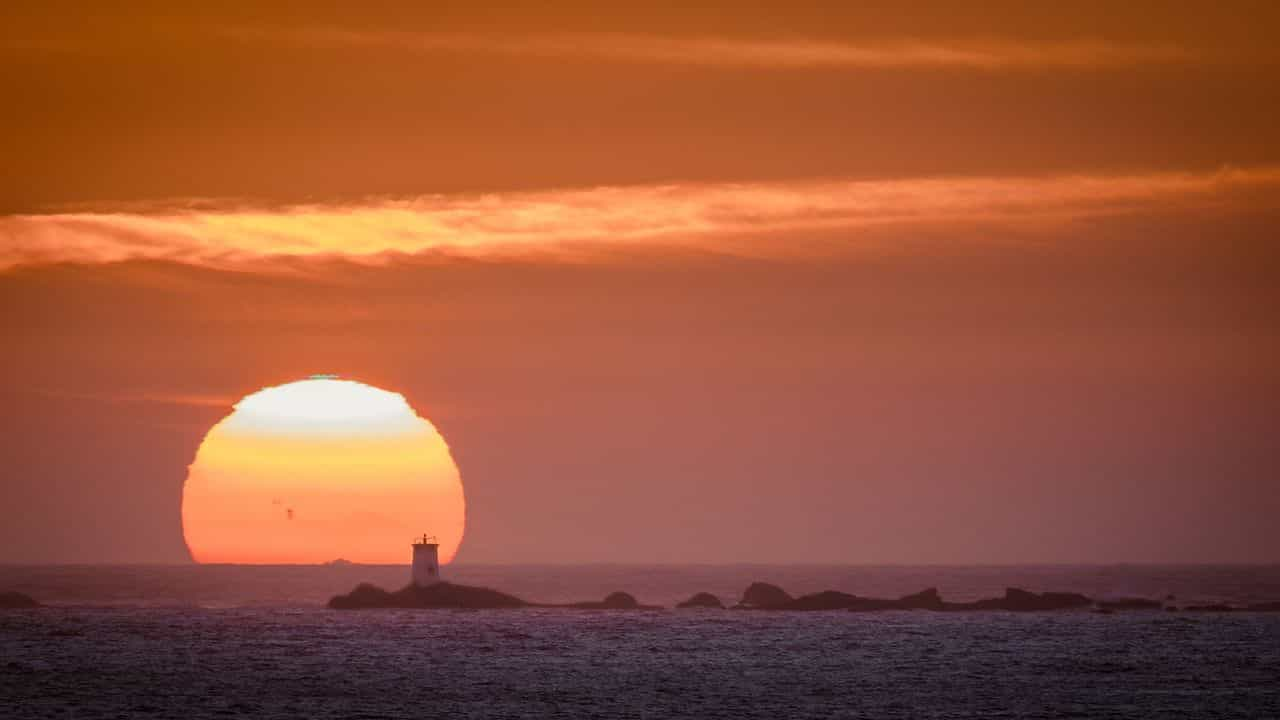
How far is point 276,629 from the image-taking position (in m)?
130

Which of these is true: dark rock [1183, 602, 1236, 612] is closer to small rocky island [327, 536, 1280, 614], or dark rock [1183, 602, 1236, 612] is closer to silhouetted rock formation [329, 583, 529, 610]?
small rocky island [327, 536, 1280, 614]

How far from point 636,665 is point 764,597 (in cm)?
6982

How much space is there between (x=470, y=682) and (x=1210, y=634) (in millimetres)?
62580

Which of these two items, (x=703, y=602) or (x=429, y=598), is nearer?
(x=429, y=598)

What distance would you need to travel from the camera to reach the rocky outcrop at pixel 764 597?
164 meters

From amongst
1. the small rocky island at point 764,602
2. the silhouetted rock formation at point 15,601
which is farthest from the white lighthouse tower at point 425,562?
the silhouetted rock formation at point 15,601

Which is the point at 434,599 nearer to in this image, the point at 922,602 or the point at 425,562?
the point at 425,562

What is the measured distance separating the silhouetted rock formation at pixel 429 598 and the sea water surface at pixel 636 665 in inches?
179

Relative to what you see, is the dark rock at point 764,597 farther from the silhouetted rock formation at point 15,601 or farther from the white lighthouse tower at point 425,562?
the silhouetted rock formation at point 15,601

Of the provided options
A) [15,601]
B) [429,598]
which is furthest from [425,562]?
[15,601]

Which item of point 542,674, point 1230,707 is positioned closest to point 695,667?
point 542,674

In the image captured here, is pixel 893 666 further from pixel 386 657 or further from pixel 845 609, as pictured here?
pixel 845 609

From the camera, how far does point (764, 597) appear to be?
545ft

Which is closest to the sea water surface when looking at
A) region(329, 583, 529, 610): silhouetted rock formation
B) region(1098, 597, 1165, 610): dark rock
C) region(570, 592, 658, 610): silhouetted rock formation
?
region(329, 583, 529, 610): silhouetted rock formation
